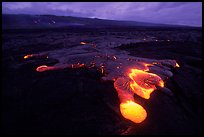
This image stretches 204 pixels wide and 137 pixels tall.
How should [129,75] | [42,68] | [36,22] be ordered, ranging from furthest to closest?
[36,22]
[42,68]
[129,75]

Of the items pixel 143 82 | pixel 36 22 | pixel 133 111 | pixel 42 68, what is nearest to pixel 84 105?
pixel 133 111

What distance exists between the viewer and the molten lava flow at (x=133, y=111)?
3.85m

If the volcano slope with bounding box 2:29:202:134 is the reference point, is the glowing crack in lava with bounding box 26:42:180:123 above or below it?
above

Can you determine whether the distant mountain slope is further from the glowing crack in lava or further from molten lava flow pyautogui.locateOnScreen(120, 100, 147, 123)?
molten lava flow pyautogui.locateOnScreen(120, 100, 147, 123)

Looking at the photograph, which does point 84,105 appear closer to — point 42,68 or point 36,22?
point 42,68

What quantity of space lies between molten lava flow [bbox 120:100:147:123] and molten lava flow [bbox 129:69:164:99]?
1.76 ft

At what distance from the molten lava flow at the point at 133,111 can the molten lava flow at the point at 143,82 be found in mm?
537

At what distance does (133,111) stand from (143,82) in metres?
1.67

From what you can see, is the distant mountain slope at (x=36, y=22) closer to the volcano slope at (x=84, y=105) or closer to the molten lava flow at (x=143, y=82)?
the volcano slope at (x=84, y=105)

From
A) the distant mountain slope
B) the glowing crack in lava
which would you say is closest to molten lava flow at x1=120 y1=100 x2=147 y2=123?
the glowing crack in lava

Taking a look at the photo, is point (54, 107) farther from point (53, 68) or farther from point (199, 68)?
point (199, 68)

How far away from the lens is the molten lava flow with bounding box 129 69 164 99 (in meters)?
4.95

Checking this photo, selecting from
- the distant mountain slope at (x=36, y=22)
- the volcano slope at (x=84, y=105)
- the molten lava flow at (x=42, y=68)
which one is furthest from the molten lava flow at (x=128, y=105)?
the distant mountain slope at (x=36, y=22)

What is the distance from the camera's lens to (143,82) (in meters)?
5.55
